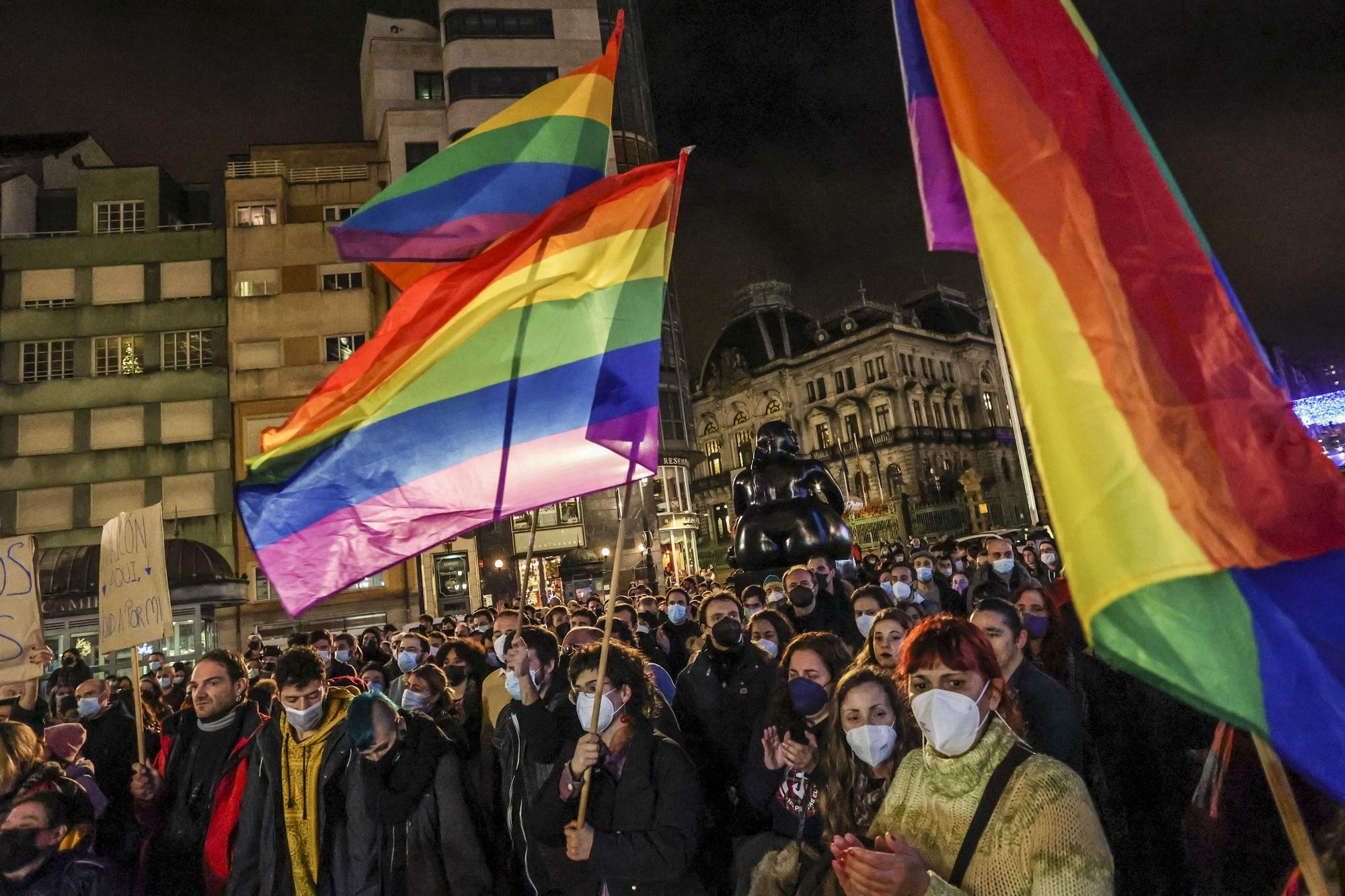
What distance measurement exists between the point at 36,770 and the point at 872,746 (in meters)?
3.83

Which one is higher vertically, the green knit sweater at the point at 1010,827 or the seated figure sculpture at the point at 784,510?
the seated figure sculpture at the point at 784,510

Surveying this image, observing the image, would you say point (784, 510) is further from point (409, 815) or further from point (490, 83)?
point (490, 83)

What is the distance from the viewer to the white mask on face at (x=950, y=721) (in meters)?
2.40

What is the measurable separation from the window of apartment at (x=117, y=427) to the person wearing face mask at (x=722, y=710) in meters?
36.5

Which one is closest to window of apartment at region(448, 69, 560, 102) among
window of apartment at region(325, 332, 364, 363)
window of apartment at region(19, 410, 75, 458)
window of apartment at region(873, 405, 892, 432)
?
window of apartment at region(325, 332, 364, 363)

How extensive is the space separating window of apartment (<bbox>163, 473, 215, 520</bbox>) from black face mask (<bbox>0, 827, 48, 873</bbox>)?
34.8m

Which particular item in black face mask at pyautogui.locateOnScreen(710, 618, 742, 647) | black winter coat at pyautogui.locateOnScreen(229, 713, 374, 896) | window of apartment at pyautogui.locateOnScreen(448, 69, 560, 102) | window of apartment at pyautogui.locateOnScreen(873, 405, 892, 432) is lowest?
black winter coat at pyautogui.locateOnScreen(229, 713, 374, 896)

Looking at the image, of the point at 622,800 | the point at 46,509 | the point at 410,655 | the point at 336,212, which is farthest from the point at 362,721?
the point at 336,212

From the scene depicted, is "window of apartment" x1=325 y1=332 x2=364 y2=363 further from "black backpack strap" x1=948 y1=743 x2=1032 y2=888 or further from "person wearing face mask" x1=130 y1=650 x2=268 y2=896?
"black backpack strap" x1=948 y1=743 x2=1032 y2=888

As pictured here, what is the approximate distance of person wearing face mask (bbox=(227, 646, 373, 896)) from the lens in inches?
174

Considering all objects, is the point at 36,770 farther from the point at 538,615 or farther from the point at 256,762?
the point at 538,615

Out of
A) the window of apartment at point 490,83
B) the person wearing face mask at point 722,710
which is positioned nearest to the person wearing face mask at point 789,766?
the person wearing face mask at point 722,710

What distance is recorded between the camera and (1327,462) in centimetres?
194

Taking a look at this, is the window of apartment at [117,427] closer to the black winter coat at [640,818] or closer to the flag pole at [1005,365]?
the flag pole at [1005,365]
